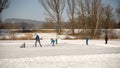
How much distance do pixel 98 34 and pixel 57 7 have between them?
7582mm

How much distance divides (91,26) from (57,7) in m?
6.04

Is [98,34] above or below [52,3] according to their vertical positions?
below

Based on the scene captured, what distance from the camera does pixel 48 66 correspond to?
9.06 meters

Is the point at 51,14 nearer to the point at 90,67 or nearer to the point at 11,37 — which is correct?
the point at 11,37

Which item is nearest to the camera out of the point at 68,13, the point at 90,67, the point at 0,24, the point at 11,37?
the point at 90,67

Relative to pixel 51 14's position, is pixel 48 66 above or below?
below

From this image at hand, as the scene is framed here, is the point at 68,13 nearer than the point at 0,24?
No

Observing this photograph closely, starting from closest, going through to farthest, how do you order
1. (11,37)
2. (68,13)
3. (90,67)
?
(90,67)
(11,37)
(68,13)

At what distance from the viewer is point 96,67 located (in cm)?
904

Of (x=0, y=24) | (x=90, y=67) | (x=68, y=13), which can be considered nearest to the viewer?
(x=90, y=67)

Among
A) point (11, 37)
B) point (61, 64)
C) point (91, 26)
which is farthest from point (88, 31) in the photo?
point (61, 64)

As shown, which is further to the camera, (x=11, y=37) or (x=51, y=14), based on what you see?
(x=51, y=14)

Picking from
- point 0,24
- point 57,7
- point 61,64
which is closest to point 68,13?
point 57,7

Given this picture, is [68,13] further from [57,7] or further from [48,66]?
[48,66]
